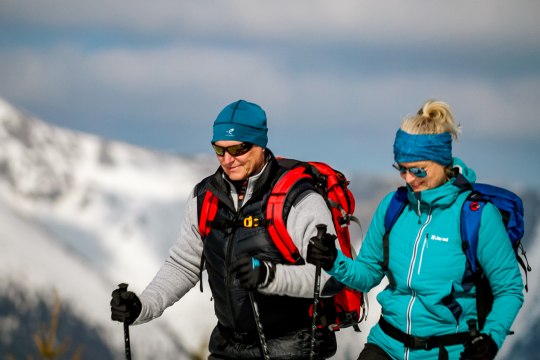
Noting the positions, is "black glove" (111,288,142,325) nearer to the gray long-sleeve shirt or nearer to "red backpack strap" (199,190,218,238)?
the gray long-sleeve shirt

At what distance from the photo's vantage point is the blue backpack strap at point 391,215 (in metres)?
5.60

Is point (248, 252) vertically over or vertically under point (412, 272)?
over

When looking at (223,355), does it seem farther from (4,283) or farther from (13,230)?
(13,230)

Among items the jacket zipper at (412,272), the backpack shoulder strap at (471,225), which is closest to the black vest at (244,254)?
the jacket zipper at (412,272)

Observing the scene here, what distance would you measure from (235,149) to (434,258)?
1.69m

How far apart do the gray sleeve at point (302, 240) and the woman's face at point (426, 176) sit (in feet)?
2.74

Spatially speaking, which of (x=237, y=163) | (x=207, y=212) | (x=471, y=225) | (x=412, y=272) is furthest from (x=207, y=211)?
(x=471, y=225)

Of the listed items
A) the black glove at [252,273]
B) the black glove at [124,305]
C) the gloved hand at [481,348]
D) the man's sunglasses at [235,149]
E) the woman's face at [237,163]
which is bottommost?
the gloved hand at [481,348]

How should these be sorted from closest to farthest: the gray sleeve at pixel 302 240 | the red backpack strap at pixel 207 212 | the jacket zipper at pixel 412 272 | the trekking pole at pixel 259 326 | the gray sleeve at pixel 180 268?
1. the jacket zipper at pixel 412 272
2. the gray sleeve at pixel 302 240
3. the trekking pole at pixel 259 326
4. the red backpack strap at pixel 207 212
5. the gray sleeve at pixel 180 268

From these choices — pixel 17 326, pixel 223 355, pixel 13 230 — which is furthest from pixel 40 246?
pixel 223 355

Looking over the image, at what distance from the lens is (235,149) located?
6164mm

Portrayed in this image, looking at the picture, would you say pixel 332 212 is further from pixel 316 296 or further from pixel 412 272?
pixel 412 272

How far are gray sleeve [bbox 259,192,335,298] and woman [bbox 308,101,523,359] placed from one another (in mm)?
318

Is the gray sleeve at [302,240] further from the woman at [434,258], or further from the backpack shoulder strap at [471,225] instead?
the backpack shoulder strap at [471,225]
